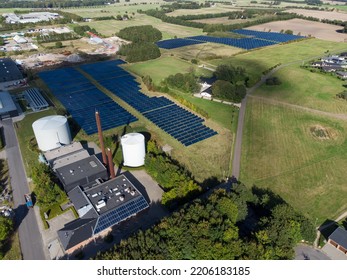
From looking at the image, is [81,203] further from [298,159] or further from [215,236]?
[298,159]

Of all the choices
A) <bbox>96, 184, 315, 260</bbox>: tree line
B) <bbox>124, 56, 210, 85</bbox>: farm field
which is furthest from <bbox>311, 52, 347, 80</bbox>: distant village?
<bbox>96, 184, 315, 260</bbox>: tree line

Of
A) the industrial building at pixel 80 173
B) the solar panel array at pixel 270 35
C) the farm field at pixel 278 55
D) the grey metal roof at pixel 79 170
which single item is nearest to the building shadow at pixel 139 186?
the industrial building at pixel 80 173

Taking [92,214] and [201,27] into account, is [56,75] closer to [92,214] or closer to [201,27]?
[92,214]

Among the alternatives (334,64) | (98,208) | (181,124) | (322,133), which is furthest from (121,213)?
(334,64)

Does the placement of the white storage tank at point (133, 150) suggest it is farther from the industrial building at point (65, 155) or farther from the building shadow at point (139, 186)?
the industrial building at point (65, 155)

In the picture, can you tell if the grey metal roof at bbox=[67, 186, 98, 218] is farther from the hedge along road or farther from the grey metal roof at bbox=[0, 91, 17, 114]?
the grey metal roof at bbox=[0, 91, 17, 114]
